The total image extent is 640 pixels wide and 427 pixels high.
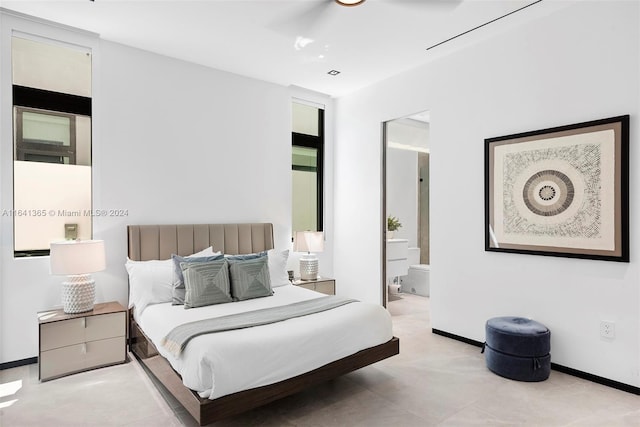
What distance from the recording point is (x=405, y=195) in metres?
5.21

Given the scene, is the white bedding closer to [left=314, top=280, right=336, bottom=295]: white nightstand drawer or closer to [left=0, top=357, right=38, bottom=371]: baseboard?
[left=0, top=357, right=38, bottom=371]: baseboard

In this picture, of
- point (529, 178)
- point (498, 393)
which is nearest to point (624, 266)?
point (529, 178)

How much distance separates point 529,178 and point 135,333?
374 cm

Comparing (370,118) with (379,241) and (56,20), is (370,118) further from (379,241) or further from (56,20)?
(56,20)

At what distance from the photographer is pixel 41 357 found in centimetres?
293

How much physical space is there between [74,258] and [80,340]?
668 mm

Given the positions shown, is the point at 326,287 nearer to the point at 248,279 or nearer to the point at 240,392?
the point at 248,279

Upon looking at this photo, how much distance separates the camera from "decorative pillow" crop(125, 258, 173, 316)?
3.25 m

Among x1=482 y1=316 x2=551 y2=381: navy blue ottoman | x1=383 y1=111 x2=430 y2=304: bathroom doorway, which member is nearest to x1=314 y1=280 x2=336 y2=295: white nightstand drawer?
Answer: x1=383 y1=111 x2=430 y2=304: bathroom doorway

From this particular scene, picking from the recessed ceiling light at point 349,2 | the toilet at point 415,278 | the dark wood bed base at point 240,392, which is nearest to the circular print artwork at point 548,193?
the dark wood bed base at point 240,392

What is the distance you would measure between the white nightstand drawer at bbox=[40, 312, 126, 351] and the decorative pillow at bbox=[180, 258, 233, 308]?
679mm

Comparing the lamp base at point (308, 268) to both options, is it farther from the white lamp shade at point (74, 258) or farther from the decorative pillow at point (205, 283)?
the white lamp shade at point (74, 258)

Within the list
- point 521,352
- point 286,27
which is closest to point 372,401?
point 521,352

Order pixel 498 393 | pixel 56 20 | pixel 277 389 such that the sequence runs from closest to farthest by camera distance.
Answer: pixel 277 389 < pixel 498 393 < pixel 56 20
